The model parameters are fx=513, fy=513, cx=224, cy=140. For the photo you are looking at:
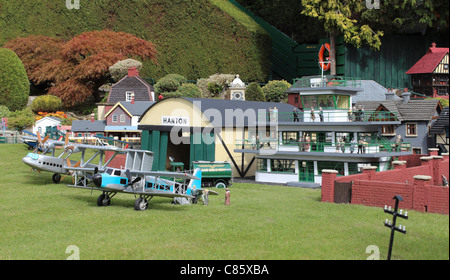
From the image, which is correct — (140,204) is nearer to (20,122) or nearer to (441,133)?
(441,133)

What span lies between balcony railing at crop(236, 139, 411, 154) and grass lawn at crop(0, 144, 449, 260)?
5.86 meters

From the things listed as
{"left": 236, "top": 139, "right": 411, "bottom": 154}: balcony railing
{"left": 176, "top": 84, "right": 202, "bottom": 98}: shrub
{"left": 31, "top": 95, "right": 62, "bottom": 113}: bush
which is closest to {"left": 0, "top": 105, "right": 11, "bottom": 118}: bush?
{"left": 31, "top": 95, "right": 62, "bottom": 113}: bush

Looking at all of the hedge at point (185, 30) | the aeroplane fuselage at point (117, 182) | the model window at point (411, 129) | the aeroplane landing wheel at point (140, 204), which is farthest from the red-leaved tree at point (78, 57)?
the aeroplane landing wheel at point (140, 204)

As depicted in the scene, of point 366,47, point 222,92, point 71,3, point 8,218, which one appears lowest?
point 8,218

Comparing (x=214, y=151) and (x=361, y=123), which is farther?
(x=214, y=151)

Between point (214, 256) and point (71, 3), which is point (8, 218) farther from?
point (71, 3)

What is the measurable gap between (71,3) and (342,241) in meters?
64.3

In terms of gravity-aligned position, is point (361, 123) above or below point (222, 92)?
below

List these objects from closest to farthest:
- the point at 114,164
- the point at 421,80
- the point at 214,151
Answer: the point at 214,151 → the point at 114,164 → the point at 421,80

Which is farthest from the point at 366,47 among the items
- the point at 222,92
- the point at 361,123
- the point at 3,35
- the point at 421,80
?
the point at 3,35

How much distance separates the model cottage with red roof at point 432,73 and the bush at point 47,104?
141ft

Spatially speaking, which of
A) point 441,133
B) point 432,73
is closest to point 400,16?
point 432,73

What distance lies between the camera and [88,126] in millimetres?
57312

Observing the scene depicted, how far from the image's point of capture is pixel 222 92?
6519 centimetres
